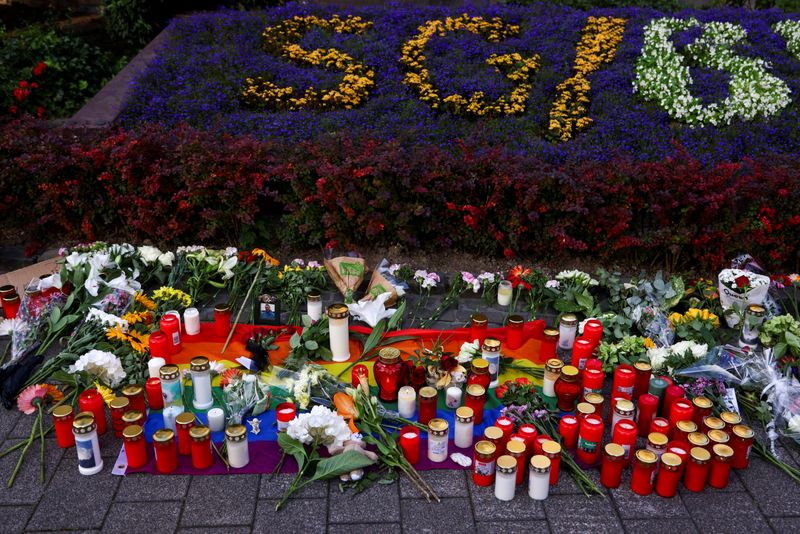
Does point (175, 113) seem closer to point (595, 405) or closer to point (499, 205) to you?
point (499, 205)

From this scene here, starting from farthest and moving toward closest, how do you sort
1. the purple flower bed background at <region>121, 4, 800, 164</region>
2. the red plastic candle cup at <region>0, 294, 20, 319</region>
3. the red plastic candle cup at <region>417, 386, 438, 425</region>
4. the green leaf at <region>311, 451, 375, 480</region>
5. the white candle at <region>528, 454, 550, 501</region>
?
the purple flower bed background at <region>121, 4, 800, 164</region> → the red plastic candle cup at <region>0, 294, 20, 319</region> → the red plastic candle cup at <region>417, 386, 438, 425</region> → the green leaf at <region>311, 451, 375, 480</region> → the white candle at <region>528, 454, 550, 501</region>

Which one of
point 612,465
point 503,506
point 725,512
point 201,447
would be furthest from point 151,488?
point 725,512

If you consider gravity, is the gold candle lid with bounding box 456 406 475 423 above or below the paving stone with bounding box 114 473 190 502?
above

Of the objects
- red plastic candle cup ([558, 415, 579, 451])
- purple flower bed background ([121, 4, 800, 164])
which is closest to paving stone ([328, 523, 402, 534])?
red plastic candle cup ([558, 415, 579, 451])

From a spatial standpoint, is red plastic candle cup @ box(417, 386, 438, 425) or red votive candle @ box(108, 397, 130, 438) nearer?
red votive candle @ box(108, 397, 130, 438)

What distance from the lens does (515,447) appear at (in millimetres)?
3189

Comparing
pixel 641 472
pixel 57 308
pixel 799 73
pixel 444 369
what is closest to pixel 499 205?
pixel 444 369

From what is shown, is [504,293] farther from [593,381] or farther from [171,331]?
[171,331]

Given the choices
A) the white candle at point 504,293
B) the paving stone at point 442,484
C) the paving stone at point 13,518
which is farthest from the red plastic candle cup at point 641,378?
the paving stone at point 13,518

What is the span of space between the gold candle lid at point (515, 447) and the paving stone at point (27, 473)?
2048 millimetres

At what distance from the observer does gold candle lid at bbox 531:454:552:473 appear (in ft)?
10.3

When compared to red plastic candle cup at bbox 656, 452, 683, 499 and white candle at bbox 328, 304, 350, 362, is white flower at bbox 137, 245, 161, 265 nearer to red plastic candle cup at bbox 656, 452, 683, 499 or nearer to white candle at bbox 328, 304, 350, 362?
white candle at bbox 328, 304, 350, 362

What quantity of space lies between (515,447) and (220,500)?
1356mm

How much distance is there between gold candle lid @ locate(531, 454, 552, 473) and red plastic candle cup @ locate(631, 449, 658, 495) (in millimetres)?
407
